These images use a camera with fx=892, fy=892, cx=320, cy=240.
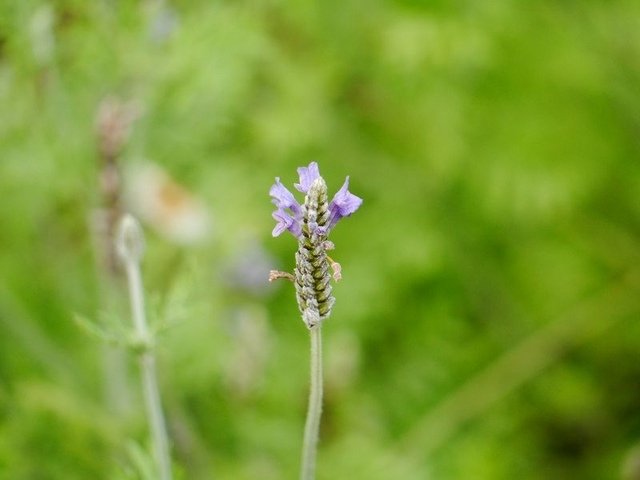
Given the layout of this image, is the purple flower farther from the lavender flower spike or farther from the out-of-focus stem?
the out-of-focus stem

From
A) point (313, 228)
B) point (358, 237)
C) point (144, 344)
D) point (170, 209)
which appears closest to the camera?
point (313, 228)

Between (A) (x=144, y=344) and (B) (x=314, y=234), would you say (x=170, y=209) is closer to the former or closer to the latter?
(A) (x=144, y=344)

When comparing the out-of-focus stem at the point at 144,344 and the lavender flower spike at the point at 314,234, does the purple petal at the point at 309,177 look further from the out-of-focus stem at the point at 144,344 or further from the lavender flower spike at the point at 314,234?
the out-of-focus stem at the point at 144,344

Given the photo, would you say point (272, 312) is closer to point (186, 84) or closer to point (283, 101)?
point (283, 101)

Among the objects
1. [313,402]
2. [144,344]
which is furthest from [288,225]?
[144,344]

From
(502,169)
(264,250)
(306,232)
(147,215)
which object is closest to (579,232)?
(502,169)

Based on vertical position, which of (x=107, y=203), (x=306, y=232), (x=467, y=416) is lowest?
(x=306, y=232)

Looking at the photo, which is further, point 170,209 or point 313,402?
point 170,209
